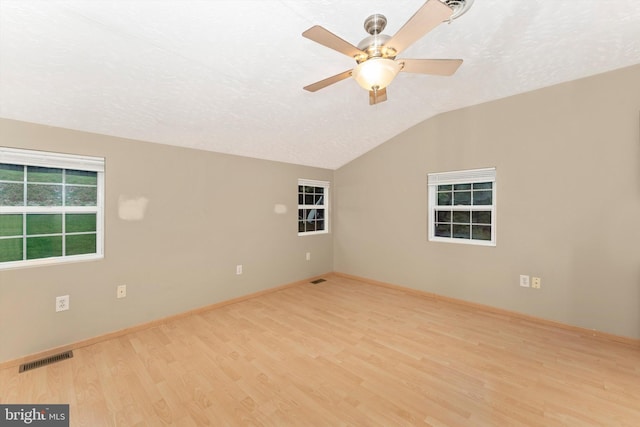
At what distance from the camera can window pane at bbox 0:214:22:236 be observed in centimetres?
226

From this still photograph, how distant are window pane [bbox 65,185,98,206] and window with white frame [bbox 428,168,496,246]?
3989 mm

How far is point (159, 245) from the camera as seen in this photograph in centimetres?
298

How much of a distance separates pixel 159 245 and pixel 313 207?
2538 millimetres

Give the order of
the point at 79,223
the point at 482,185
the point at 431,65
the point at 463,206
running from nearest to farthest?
the point at 431,65
the point at 79,223
the point at 482,185
the point at 463,206

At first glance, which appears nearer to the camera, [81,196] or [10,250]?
[10,250]

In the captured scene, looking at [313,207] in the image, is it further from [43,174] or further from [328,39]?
[328,39]

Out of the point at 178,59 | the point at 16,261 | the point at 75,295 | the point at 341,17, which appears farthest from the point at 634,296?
the point at 16,261

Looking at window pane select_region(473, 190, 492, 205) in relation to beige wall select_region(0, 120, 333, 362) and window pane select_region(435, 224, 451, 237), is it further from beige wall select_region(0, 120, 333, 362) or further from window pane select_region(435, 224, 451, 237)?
beige wall select_region(0, 120, 333, 362)

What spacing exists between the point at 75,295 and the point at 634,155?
5391mm

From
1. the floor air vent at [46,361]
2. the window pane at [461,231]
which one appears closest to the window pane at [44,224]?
the floor air vent at [46,361]

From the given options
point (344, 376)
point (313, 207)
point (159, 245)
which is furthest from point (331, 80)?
point (313, 207)

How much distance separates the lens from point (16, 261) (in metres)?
2.26

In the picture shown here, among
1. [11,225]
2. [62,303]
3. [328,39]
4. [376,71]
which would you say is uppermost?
[328,39]

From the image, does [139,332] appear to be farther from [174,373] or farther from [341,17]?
[341,17]
